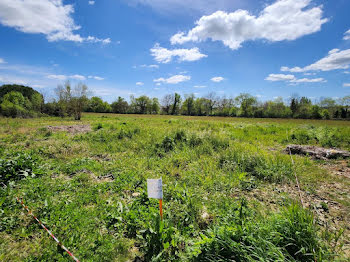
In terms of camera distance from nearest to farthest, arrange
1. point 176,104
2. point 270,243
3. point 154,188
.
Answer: point 270,243
point 154,188
point 176,104

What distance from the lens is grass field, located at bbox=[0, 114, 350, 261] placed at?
7.85 feet

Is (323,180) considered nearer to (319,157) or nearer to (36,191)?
(319,157)

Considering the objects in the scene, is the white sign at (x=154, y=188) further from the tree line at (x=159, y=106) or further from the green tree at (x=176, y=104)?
the green tree at (x=176, y=104)

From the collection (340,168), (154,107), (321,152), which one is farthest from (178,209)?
(154,107)

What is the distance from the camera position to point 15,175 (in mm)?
4957

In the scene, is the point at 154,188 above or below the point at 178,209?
above

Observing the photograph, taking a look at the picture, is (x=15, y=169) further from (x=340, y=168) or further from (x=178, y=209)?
(x=340, y=168)

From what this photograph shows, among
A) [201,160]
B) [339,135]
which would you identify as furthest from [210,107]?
[201,160]

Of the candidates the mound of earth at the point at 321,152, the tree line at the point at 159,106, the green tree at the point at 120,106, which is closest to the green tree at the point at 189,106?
the tree line at the point at 159,106

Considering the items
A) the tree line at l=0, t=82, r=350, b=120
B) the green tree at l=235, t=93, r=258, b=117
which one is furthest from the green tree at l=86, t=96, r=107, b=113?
the green tree at l=235, t=93, r=258, b=117

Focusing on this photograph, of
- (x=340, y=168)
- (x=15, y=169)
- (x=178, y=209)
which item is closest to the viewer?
(x=178, y=209)

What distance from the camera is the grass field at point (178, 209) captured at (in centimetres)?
239

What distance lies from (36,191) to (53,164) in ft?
7.26

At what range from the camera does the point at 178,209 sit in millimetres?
3570
